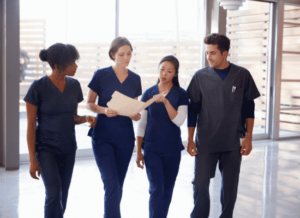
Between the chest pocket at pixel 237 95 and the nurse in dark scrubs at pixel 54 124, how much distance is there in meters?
1.02

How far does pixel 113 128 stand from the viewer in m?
2.44

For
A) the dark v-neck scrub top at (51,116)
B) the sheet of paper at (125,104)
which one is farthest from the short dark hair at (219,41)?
the dark v-neck scrub top at (51,116)

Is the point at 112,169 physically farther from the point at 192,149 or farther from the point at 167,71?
the point at 167,71

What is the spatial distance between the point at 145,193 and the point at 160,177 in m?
1.43

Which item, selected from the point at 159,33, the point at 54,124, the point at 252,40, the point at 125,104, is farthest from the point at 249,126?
the point at 252,40

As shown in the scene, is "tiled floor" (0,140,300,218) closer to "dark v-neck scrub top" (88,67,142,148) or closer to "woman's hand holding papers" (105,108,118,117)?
"dark v-neck scrub top" (88,67,142,148)

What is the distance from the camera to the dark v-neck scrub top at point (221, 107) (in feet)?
8.05

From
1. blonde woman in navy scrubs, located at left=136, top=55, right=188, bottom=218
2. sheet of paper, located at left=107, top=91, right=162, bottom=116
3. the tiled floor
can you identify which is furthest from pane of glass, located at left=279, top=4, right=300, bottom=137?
sheet of paper, located at left=107, top=91, right=162, bottom=116

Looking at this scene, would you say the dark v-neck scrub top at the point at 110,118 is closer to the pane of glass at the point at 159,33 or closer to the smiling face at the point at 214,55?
the smiling face at the point at 214,55

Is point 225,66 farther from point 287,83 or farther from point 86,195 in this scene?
point 287,83

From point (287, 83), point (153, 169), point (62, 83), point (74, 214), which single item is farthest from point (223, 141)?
point (287, 83)

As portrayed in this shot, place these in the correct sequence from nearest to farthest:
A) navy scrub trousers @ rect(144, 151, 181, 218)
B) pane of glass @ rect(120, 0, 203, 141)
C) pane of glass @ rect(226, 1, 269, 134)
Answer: navy scrub trousers @ rect(144, 151, 181, 218) < pane of glass @ rect(120, 0, 203, 141) < pane of glass @ rect(226, 1, 269, 134)

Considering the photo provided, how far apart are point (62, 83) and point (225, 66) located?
1.09 m

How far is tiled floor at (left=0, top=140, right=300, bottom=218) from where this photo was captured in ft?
10.4
